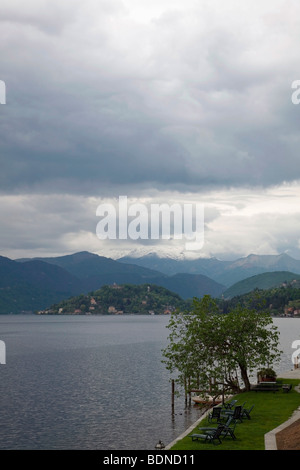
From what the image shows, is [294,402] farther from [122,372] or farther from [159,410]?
A: [122,372]

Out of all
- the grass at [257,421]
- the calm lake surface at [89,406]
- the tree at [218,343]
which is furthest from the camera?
the tree at [218,343]

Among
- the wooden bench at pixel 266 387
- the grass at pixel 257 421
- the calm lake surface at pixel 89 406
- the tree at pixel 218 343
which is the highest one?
the tree at pixel 218 343

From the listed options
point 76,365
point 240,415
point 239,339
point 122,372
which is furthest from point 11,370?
point 240,415

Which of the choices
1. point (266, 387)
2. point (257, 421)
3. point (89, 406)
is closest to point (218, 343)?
point (266, 387)

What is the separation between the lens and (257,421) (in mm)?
38969

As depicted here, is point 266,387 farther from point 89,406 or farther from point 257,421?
point 89,406

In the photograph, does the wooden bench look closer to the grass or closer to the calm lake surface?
the grass

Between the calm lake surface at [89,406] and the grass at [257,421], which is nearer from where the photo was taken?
the grass at [257,421]

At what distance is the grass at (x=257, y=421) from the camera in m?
33.0

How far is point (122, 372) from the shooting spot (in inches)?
3580

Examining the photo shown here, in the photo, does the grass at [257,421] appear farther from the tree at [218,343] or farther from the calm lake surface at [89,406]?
the calm lake surface at [89,406]

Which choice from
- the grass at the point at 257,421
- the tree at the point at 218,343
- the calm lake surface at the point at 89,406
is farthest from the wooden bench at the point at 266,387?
the calm lake surface at the point at 89,406

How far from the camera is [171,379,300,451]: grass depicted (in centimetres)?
3297
